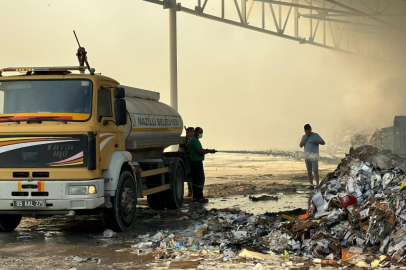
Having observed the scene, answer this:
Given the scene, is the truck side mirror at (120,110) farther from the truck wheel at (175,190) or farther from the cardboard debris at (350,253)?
the cardboard debris at (350,253)

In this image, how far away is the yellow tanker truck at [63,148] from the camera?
9.30 meters

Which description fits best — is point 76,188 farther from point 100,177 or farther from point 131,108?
point 131,108

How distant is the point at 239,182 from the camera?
18.8 meters

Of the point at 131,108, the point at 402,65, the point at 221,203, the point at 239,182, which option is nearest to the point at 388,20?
the point at 402,65

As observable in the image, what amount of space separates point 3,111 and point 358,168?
5.61 m

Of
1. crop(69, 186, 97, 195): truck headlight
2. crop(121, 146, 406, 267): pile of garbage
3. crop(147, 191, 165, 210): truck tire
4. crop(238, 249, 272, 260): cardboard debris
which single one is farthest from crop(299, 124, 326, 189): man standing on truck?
crop(238, 249, 272, 260): cardboard debris

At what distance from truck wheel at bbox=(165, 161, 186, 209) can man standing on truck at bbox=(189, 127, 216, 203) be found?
0.57 m

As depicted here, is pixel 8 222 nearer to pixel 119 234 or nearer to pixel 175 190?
pixel 119 234

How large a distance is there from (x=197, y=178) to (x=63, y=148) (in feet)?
19.2

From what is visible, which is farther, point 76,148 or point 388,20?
point 388,20

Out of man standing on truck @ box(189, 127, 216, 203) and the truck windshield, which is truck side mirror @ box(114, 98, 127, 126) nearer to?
the truck windshield

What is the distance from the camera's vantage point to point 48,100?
9.68m

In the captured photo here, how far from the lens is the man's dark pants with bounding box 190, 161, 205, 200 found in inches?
577

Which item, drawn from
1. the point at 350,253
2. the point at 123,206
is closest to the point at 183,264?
the point at 350,253
